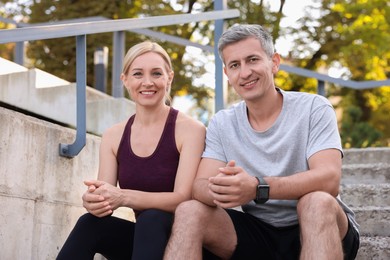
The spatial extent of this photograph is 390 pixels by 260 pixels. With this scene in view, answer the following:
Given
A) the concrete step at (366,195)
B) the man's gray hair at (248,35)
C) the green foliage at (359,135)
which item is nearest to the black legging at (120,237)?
the man's gray hair at (248,35)

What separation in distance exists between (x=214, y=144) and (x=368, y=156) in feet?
8.53

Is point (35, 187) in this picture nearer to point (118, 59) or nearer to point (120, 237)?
point (120, 237)

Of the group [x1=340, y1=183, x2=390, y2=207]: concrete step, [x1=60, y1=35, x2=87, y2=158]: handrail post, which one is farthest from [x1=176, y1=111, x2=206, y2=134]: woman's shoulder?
[x1=340, y1=183, x2=390, y2=207]: concrete step

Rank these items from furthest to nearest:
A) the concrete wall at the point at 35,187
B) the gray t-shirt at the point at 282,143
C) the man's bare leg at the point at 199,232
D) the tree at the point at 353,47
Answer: the tree at the point at 353,47, the concrete wall at the point at 35,187, the gray t-shirt at the point at 282,143, the man's bare leg at the point at 199,232

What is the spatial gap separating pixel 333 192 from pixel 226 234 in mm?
464

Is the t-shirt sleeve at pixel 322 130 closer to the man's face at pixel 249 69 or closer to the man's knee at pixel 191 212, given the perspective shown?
the man's face at pixel 249 69

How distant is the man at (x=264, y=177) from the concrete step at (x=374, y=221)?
3.00 ft

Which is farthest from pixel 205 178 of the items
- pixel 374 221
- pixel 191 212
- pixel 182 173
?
pixel 374 221

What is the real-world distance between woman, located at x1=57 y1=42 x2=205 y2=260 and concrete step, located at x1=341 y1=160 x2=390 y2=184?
6.25 ft

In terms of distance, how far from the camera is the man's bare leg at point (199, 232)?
2.74 meters

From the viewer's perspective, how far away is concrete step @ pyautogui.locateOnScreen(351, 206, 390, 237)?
3.89m

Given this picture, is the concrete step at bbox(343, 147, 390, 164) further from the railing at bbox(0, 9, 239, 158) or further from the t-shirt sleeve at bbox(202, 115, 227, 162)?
the t-shirt sleeve at bbox(202, 115, 227, 162)

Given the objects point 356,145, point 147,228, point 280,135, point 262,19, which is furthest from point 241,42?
point 262,19

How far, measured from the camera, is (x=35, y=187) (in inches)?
128
